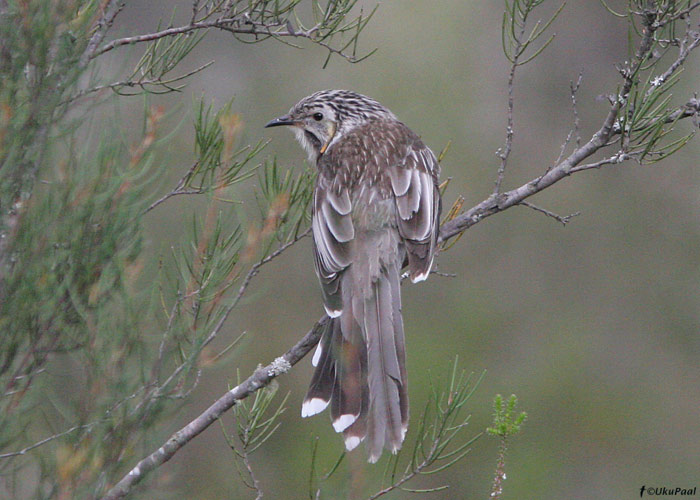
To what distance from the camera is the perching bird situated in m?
3.32

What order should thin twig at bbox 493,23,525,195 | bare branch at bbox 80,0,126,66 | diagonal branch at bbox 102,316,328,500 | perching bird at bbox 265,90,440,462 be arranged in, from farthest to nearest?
perching bird at bbox 265,90,440,462 → thin twig at bbox 493,23,525,195 → bare branch at bbox 80,0,126,66 → diagonal branch at bbox 102,316,328,500

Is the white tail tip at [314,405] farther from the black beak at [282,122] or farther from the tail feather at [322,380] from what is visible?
the black beak at [282,122]

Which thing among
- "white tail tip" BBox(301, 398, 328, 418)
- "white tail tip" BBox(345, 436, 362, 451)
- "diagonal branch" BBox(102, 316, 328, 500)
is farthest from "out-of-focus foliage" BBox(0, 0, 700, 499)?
"diagonal branch" BBox(102, 316, 328, 500)

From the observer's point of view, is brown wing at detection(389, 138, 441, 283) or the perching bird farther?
brown wing at detection(389, 138, 441, 283)

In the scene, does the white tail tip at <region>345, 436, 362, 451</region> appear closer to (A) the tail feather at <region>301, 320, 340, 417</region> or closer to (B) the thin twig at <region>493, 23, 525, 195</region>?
(A) the tail feather at <region>301, 320, 340, 417</region>

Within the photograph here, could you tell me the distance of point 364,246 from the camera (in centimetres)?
390

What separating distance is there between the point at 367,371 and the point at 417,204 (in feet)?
3.06

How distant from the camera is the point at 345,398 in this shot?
10.8ft

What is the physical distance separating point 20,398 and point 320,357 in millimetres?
1556

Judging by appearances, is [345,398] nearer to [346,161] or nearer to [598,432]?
[346,161]

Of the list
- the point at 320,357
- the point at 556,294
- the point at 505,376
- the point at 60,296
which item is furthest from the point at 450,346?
the point at 60,296

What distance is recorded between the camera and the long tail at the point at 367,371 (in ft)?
10.5

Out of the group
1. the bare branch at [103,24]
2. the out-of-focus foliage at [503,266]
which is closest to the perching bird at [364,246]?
the out-of-focus foliage at [503,266]

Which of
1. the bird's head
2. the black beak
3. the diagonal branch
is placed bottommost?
the diagonal branch
